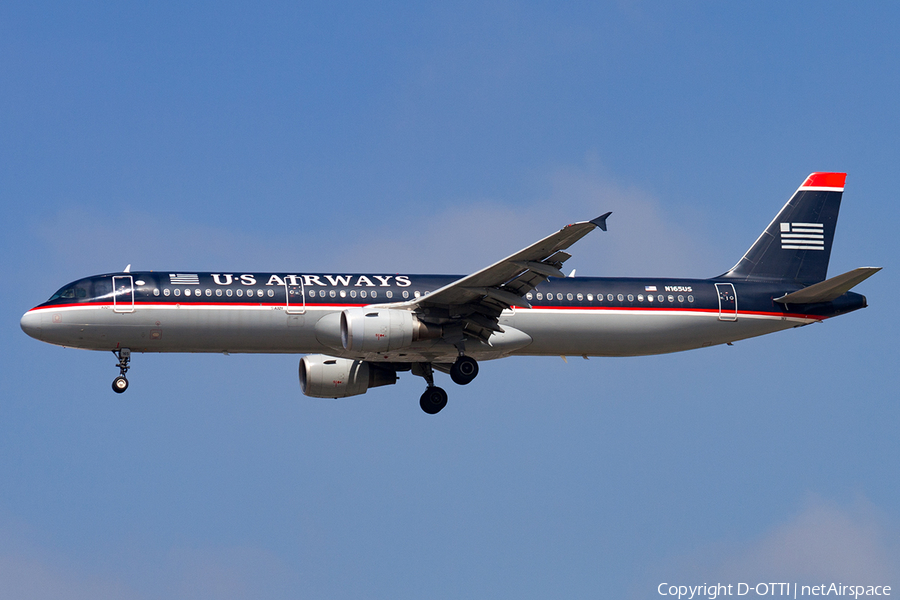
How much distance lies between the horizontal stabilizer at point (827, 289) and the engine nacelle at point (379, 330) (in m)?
13.4

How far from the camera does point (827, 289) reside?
40562 millimetres

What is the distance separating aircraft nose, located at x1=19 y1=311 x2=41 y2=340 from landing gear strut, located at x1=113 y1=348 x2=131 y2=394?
8.17 ft

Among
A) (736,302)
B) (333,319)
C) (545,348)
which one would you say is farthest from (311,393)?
(736,302)

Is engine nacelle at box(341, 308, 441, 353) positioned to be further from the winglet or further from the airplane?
the winglet

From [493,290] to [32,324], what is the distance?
14825mm

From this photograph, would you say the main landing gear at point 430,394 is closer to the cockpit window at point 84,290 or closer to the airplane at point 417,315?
the airplane at point 417,315

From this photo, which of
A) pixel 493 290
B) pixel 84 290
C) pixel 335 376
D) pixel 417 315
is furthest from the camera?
pixel 335 376

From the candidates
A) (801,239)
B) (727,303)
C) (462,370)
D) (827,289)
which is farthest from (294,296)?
(801,239)

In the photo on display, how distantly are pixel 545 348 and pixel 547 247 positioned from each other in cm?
653

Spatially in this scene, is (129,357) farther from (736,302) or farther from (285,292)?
(736,302)

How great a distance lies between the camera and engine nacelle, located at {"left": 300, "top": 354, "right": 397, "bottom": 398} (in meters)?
41.2

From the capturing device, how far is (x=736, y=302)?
41469 millimetres

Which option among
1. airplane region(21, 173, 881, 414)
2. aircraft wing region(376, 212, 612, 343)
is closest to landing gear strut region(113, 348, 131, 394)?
airplane region(21, 173, 881, 414)

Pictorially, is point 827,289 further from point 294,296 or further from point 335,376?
point 294,296
